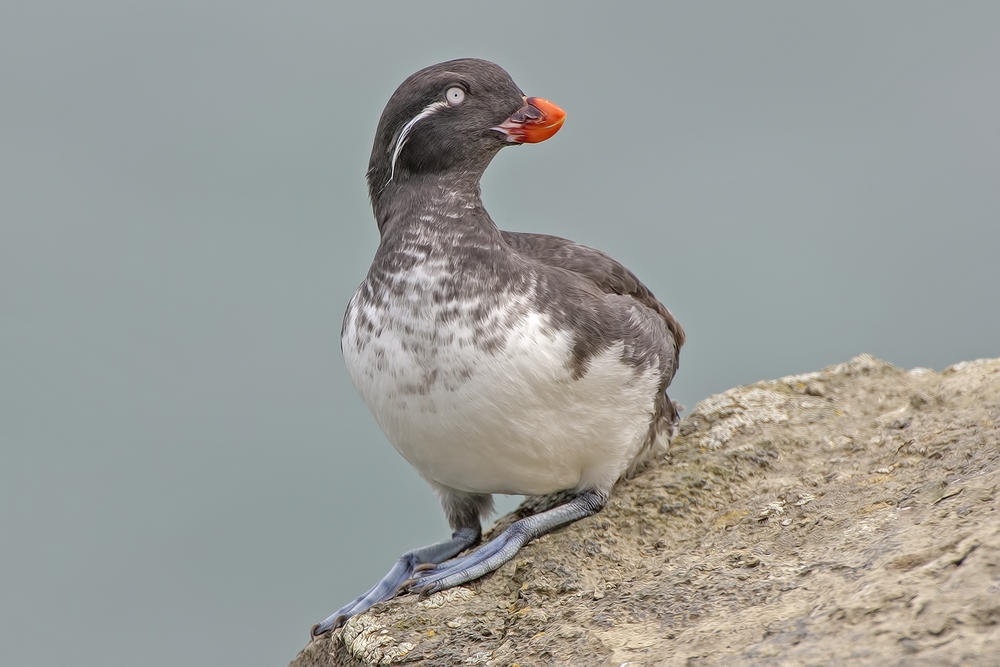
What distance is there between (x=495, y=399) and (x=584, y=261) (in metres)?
0.93

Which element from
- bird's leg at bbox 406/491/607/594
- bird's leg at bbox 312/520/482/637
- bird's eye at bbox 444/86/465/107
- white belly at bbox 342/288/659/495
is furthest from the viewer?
bird's leg at bbox 312/520/482/637

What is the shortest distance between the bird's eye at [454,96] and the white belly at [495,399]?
2.57ft

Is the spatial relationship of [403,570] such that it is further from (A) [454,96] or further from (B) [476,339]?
(A) [454,96]

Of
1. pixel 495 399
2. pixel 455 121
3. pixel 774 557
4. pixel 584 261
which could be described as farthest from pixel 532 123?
pixel 774 557

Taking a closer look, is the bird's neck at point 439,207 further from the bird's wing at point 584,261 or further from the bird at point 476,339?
the bird's wing at point 584,261

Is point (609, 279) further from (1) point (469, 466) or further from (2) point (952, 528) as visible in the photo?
(2) point (952, 528)

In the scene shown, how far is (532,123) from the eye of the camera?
4.25 metres

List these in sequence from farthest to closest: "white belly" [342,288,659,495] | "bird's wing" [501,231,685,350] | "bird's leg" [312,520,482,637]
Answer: "bird's wing" [501,231,685,350], "bird's leg" [312,520,482,637], "white belly" [342,288,659,495]

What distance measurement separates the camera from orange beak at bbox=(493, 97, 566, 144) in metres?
4.24

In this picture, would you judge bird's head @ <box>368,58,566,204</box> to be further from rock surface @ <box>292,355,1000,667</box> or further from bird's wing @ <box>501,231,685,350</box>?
rock surface @ <box>292,355,1000,667</box>

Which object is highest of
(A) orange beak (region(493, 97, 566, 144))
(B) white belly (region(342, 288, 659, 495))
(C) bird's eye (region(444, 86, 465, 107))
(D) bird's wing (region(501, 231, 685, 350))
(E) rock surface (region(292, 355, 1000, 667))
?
(C) bird's eye (region(444, 86, 465, 107))

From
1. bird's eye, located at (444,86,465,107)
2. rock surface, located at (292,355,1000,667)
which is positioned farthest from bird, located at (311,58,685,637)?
rock surface, located at (292,355,1000,667)

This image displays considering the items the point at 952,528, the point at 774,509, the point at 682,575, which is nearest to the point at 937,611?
the point at 952,528

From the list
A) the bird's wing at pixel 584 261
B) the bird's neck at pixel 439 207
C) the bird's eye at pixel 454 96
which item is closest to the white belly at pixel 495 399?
the bird's neck at pixel 439 207
